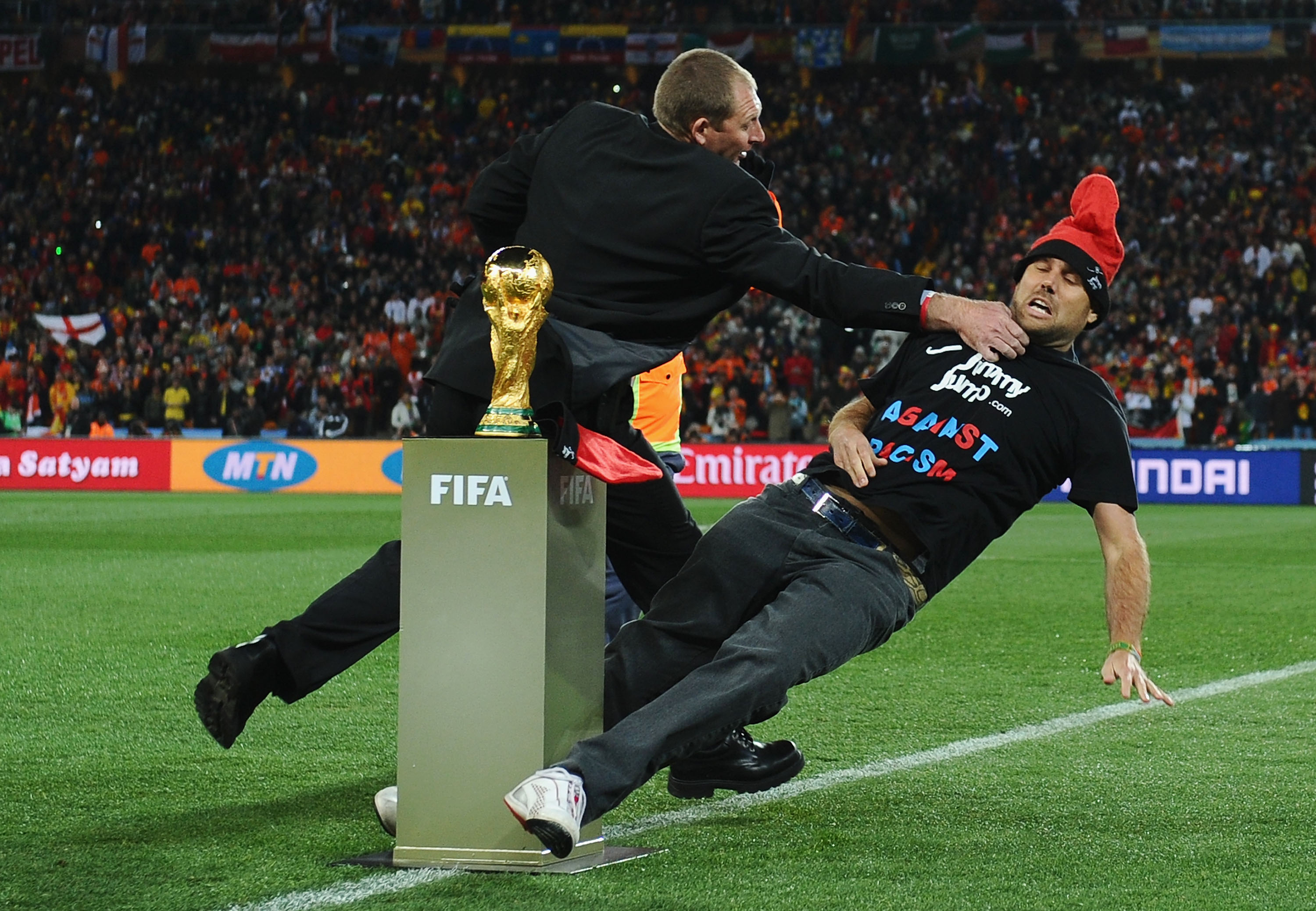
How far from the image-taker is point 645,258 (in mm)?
3916

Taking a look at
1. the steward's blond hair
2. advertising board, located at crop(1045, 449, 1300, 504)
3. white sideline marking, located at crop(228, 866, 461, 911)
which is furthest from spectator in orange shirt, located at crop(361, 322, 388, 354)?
white sideline marking, located at crop(228, 866, 461, 911)

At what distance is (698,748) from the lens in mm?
3473

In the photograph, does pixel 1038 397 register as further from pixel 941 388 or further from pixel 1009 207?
pixel 1009 207

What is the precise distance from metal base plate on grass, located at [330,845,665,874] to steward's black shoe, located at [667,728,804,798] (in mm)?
668

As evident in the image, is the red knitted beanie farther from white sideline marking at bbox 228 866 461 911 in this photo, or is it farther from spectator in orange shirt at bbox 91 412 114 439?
spectator in orange shirt at bbox 91 412 114 439

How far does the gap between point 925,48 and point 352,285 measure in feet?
41.6

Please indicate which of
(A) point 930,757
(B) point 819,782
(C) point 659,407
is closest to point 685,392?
(C) point 659,407

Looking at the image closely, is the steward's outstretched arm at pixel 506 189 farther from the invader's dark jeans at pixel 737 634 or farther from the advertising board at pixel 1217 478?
the advertising board at pixel 1217 478

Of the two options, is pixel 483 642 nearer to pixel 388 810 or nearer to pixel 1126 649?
pixel 388 810

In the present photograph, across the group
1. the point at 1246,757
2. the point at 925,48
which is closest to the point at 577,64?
the point at 925,48

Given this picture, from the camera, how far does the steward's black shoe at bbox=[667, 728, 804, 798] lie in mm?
4414

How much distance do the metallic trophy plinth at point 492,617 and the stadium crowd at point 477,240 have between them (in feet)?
63.4

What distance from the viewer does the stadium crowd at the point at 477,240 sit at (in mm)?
24406

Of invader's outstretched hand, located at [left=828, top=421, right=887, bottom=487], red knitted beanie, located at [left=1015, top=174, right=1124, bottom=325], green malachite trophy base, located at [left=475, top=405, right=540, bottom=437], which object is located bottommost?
invader's outstretched hand, located at [left=828, top=421, right=887, bottom=487]
